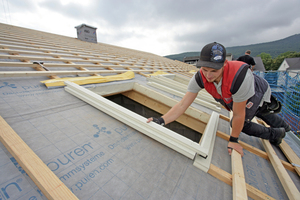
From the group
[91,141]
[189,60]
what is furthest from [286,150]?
[189,60]

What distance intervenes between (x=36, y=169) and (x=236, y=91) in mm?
1840

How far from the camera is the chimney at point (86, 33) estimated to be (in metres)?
10.8

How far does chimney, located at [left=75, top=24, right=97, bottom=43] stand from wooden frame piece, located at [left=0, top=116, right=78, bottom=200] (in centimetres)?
1244

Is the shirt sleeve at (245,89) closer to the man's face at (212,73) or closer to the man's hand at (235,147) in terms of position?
the man's face at (212,73)

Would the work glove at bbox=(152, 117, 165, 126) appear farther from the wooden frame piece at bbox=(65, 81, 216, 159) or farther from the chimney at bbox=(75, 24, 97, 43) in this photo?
the chimney at bbox=(75, 24, 97, 43)

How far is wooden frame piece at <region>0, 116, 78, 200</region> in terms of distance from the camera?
0.74 metres

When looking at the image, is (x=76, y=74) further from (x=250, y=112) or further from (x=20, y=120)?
(x=250, y=112)

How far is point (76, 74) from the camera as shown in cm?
269

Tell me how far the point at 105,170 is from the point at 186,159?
0.81 meters

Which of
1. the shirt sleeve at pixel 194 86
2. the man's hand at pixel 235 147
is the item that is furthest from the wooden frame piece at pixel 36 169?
the man's hand at pixel 235 147

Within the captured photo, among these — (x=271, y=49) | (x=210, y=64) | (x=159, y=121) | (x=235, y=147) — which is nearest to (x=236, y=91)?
(x=210, y=64)

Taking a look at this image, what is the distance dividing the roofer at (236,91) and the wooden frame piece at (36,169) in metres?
0.97

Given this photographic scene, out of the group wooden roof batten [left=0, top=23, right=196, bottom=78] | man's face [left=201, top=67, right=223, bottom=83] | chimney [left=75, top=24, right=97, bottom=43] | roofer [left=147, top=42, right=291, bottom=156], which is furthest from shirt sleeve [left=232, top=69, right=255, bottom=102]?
chimney [left=75, top=24, right=97, bottom=43]

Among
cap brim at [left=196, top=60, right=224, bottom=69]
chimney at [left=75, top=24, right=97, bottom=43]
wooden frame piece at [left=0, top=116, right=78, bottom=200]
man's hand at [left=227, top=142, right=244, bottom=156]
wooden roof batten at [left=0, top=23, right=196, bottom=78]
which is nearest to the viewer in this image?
wooden frame piece at [left=0, top=116, right=78, bottom=200]
